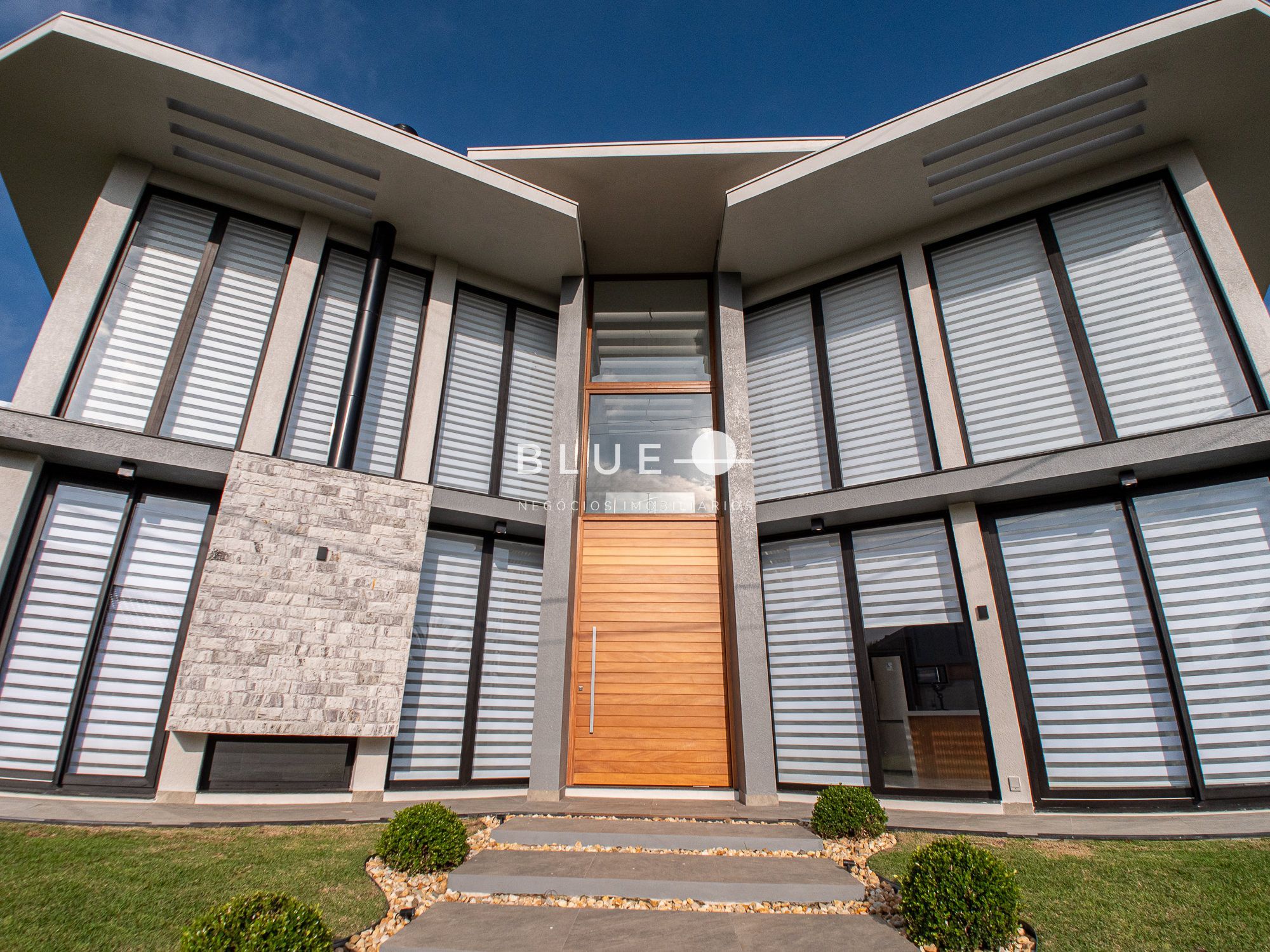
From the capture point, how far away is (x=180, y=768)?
6047 millimetres

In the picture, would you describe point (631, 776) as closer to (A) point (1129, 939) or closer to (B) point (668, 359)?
(A) point (1129, 939)

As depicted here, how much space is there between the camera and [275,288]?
7875 millimetres

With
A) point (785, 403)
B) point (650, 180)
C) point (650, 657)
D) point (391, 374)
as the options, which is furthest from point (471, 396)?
point (785, 403)

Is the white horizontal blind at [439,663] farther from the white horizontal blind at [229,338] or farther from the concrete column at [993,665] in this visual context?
the concrete column at [993,665]

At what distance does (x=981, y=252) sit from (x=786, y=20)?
15.6 feet

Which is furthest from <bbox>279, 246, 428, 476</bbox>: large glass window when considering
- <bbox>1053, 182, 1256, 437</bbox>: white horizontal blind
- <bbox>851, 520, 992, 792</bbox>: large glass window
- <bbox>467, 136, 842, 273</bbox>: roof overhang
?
<bbox>1053, 182, 1256, 437</bbox>: white horizontal blind

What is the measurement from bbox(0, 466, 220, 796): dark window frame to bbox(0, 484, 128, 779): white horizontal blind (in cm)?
4

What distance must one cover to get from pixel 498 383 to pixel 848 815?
7109 millimetres

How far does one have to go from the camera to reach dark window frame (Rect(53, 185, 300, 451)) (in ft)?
21.9

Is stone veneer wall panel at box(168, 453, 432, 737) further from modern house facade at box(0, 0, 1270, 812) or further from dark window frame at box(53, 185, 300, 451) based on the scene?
dark window frame at box(53, 185, 300, 451)

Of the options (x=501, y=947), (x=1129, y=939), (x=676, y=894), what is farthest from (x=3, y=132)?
(x=1129, y=939)

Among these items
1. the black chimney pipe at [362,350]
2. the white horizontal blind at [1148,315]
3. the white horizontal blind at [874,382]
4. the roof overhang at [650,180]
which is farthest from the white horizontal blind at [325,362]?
the white horizontal blind at [1148,315]

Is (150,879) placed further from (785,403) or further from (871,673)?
(785,403)

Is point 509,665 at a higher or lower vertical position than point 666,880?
higher
